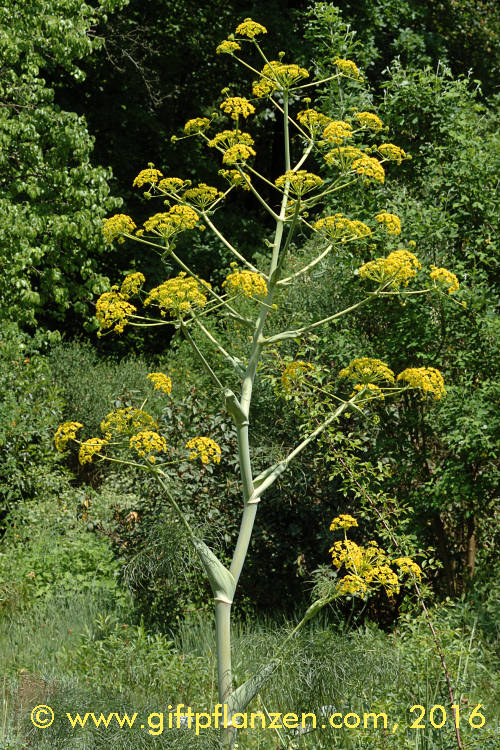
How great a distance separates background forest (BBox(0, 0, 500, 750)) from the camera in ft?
13.4

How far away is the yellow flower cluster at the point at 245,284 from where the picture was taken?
125 inches

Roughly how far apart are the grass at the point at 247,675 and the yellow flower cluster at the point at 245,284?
172cm

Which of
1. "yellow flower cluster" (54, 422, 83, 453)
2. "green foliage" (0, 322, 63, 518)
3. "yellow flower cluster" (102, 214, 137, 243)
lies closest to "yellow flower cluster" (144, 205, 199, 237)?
"yellow flower cluster" (102, 214, 137, 243)

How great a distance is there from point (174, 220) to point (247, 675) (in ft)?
8.04

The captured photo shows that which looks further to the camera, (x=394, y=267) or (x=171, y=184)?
(x=171, y=184)

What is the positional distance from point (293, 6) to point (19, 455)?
30.3 feet

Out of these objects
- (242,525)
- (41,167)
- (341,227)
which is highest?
(341,227)

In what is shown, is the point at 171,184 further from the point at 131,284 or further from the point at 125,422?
the point at 125,422

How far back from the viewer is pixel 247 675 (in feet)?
14.3

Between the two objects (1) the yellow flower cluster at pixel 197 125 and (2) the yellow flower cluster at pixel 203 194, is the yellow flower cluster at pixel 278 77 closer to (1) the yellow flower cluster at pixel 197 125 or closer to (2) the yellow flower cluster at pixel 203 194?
(1) the yellow flower cluster at pixel 197 125

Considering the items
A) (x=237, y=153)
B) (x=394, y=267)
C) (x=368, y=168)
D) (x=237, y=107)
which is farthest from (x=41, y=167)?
(x=394, y=267)

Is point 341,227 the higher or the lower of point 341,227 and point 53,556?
the higher

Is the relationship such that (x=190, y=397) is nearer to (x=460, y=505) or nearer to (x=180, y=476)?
(x=180, y=476)

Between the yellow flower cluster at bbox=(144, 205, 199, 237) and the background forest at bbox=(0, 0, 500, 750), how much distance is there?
1741mm
